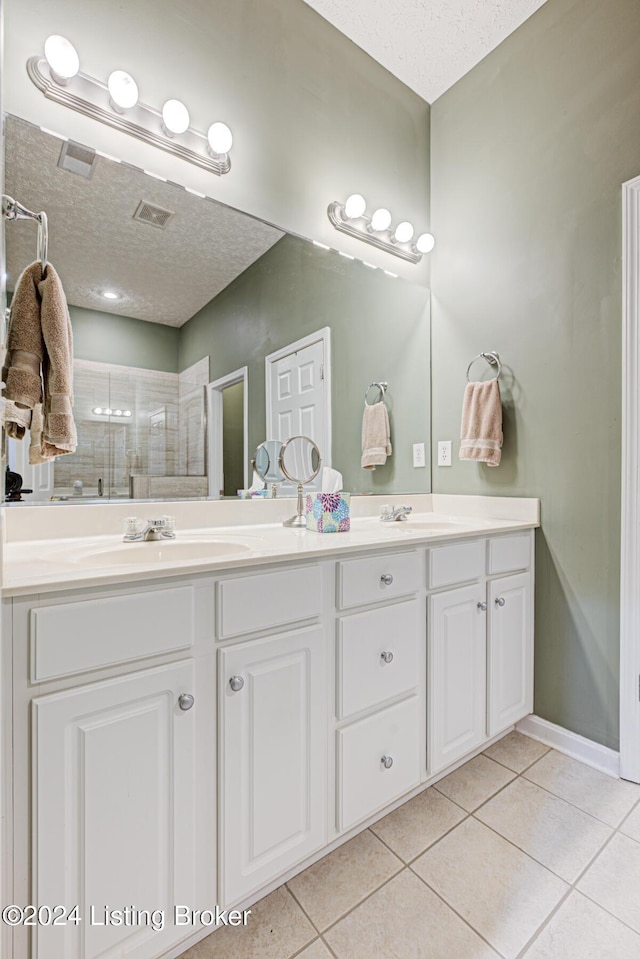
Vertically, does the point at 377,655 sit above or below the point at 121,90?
below

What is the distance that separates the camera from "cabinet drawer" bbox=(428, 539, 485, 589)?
1.42m

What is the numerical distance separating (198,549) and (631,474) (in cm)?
140

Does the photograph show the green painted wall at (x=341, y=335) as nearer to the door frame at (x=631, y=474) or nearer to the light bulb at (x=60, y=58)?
the light bulb at (x=60, y=58)

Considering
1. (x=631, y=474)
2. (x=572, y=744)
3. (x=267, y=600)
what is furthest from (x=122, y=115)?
(x=572, y=744)

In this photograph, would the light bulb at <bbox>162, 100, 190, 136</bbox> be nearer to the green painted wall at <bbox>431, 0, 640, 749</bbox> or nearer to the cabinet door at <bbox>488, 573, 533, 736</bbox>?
the green painted wall at <bbox>431, 0, 640, 749</bbox>

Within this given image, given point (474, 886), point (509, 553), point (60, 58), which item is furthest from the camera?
point (509, 553)

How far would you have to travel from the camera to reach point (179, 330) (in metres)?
1.50

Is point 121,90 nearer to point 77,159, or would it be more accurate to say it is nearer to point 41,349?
point 77,159

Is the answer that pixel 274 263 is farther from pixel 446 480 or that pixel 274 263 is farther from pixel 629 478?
pixel 629 478

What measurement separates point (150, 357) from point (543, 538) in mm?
1547

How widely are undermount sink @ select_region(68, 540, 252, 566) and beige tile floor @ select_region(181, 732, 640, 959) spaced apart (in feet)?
2.78

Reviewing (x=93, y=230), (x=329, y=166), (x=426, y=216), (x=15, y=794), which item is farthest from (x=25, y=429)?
(x=426, y=216)

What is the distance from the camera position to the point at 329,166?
1.88 m

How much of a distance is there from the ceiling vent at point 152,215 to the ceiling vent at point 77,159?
0.48ft
